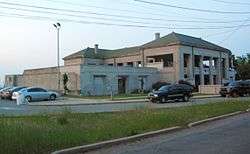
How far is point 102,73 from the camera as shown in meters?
72.6

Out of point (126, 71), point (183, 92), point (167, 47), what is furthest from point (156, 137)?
point (167, 47)

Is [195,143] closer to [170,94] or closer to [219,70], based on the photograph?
[170,94]

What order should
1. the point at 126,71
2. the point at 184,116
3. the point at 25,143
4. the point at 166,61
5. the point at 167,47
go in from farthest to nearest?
the point at 166,61, the point at 167,47, the point at 126,71, the point at 184,116, the point at 25,143

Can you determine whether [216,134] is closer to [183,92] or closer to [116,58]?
[183,92]

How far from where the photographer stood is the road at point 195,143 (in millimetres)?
12344

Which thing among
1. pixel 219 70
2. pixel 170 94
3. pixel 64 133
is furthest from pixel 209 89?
pixel 64 133

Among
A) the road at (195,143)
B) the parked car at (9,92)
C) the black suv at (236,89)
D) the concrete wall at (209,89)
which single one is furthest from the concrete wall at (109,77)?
the road at (195,143)

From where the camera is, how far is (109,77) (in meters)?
73.9

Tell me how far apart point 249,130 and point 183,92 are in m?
29.3

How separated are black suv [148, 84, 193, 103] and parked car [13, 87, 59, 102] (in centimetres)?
1331

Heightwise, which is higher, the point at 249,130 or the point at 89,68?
the point at 89,68

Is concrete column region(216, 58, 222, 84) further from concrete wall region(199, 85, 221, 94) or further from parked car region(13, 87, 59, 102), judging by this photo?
parked car region(13, 87, 59, 102)

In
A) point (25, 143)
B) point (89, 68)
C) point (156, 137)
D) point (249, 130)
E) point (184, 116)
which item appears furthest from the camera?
point (89, 68)

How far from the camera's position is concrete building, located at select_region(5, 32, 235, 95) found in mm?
71562
